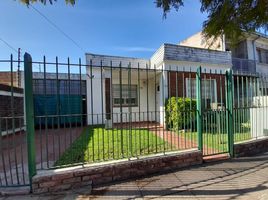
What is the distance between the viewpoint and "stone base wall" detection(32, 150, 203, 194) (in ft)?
12.3

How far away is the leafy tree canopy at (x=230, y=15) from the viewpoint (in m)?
4.59

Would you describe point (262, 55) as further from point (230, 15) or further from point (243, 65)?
point (230, 15)

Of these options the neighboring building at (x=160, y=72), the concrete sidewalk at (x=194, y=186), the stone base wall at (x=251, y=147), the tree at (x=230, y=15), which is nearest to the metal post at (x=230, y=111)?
the stone base wall at (x=251, y=147)

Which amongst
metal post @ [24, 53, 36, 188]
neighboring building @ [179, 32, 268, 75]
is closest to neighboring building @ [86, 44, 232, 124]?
neighboring building @ [179, 32, 268, 75]

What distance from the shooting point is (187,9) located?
5.11 meters

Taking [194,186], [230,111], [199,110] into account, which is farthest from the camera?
[230,111]

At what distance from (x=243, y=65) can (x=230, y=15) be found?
12.8m

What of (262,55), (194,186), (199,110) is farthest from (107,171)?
(262,55)

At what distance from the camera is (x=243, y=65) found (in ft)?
52.4

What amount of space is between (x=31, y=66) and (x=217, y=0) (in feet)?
13.9

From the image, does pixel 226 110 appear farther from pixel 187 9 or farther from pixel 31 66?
pixel 31 66

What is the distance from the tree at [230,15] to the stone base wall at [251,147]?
3071 mm

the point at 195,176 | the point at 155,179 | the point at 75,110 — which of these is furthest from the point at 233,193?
the point at 75,110

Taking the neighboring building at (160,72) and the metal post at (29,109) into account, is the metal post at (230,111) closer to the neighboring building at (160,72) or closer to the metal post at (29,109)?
the metal post at (29,109)
